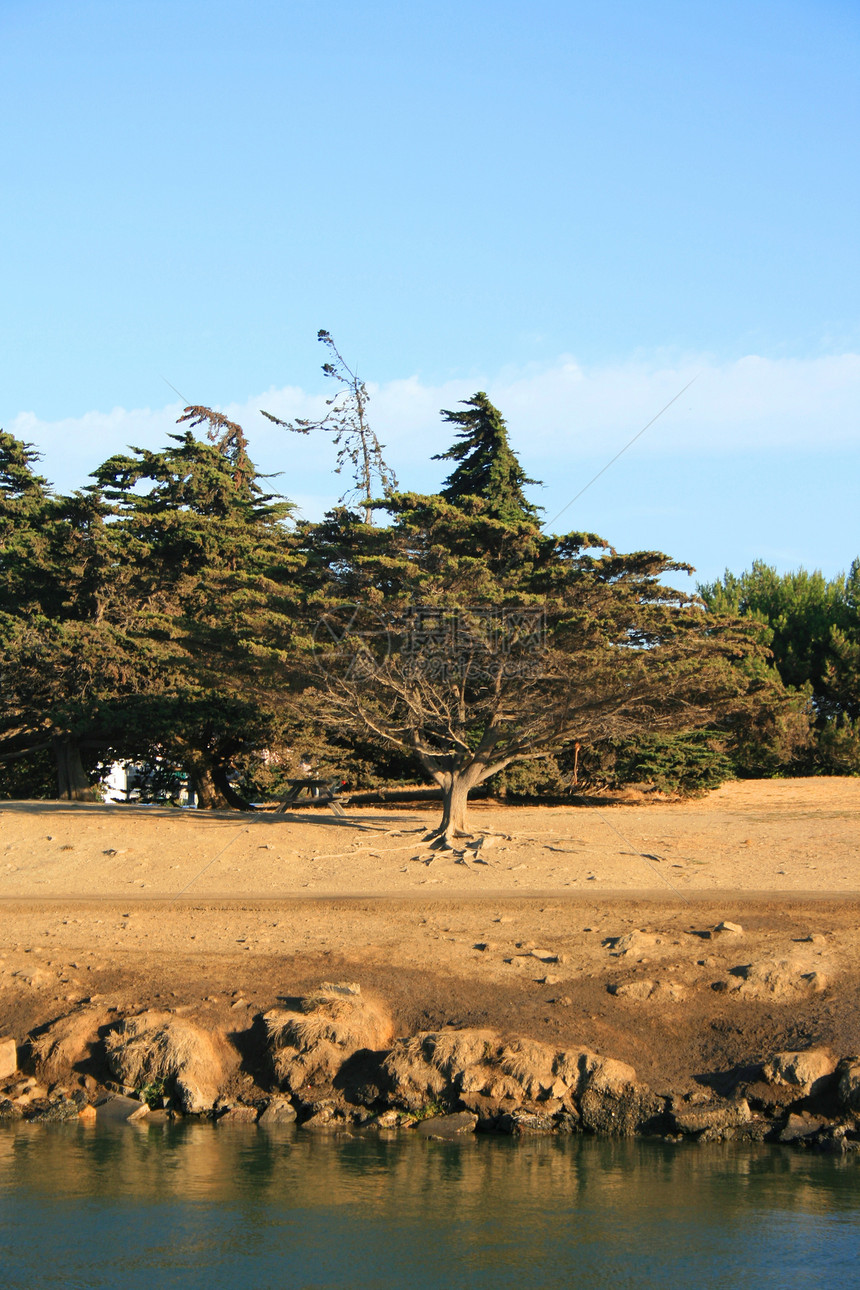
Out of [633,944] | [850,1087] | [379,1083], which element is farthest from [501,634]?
[850,1087]

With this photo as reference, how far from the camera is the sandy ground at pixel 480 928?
12.4 m

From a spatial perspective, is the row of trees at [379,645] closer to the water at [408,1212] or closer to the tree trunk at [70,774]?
the tree trunk at [70,774]

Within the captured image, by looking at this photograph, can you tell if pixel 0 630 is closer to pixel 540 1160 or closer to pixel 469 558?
pixel 469 558

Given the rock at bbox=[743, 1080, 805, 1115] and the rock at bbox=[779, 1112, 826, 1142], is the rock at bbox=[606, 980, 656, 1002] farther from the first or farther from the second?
the rock at bbox=[779, 1112, 826, 1142]

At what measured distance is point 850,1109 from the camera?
35.9ft

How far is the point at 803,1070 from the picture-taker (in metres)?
11.2

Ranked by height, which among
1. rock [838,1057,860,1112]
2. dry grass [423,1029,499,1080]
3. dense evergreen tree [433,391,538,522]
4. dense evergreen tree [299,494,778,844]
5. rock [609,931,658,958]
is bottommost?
rock [838,1057,860,1112]

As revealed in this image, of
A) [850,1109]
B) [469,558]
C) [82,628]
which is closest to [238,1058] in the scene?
[850,1109]

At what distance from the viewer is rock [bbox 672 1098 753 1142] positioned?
1087cm

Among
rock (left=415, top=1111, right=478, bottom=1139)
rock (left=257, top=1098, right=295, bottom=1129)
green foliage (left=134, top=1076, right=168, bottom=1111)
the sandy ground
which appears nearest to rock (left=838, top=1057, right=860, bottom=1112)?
the sandy ground

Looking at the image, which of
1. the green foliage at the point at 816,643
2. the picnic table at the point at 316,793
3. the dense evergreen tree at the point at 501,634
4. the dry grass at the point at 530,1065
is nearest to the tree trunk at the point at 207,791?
the picnic table at the point at 316,793

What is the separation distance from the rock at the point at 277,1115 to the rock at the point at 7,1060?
10.1ft

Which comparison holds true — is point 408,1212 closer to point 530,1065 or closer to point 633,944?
point 530,1065

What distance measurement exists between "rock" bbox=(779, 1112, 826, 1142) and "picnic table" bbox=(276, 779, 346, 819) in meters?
14.5
